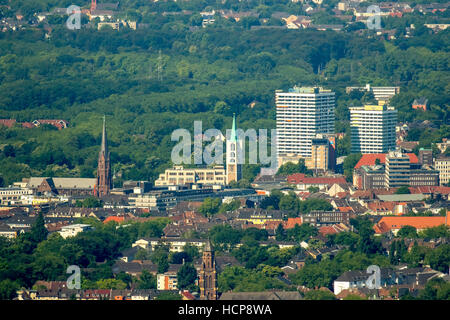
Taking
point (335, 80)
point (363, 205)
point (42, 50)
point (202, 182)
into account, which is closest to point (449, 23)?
point (335, 80)

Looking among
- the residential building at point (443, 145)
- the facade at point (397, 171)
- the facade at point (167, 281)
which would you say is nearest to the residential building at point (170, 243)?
the facade at point (167, 281)

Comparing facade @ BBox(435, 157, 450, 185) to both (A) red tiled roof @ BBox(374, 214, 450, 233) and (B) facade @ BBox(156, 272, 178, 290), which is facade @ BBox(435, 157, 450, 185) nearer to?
(A) red tiled roof @ BBox(374, 214, 450, 233)

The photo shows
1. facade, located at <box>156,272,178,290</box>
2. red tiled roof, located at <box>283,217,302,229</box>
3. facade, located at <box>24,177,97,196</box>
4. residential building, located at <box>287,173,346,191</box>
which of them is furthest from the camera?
facade, located at <box>24,177,97,196</box>

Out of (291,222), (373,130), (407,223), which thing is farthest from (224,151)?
(407,223)

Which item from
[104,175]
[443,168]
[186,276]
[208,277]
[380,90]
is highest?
[380,90]

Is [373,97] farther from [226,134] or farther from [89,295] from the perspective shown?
[89,295]

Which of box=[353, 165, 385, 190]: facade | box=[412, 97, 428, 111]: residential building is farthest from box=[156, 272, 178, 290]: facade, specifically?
box=[412, 97, 428, 111]: residential building

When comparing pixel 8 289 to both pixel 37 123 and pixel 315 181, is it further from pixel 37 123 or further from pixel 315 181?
pixel 37 123
